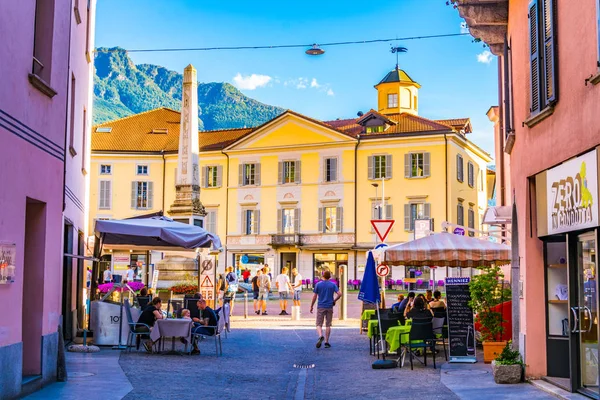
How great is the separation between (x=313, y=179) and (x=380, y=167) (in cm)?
510

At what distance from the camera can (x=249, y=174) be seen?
6353 cm

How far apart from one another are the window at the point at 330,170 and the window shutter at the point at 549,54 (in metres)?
49.5

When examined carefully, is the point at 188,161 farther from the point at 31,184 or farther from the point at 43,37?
the point at 31,184

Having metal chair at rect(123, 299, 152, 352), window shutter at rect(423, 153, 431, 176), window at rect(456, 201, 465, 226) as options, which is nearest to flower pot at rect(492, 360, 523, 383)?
metal chair at rect(123, 299, 152, 352)

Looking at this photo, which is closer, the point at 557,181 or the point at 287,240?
the point at 557,181

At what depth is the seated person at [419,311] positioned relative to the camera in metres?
15.4

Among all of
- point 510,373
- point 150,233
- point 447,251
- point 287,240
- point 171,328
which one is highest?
point 287,240

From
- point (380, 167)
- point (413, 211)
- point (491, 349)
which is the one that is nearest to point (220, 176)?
point (380, 167)

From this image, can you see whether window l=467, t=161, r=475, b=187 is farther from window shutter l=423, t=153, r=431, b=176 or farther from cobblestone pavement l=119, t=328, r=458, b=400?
cobblestone pavement l=119, t=328, r=458, b=400

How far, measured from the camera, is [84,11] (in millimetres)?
19969

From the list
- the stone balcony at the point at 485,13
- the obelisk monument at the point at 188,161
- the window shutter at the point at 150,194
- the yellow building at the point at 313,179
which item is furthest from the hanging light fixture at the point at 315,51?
the window shutter at the point at 150,194

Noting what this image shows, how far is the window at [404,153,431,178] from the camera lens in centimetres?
5762

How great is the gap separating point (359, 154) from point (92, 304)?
44.0 metres

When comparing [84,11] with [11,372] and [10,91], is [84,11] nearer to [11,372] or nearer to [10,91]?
[10,91]
